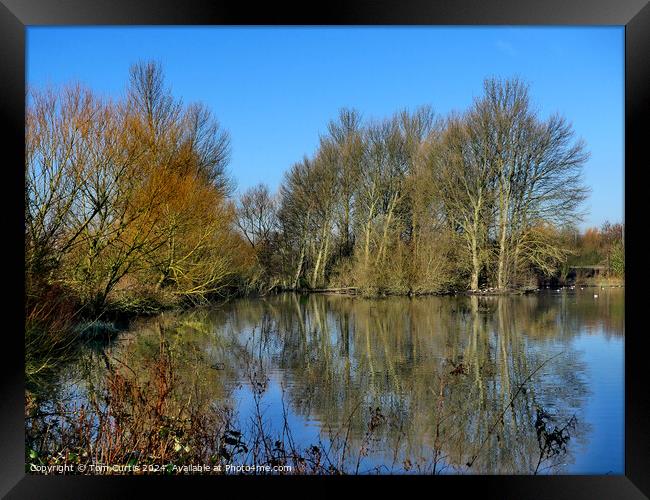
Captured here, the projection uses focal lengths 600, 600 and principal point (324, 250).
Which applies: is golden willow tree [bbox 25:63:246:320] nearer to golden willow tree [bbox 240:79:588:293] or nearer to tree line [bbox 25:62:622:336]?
tree line [bbox 25:62:622:336]

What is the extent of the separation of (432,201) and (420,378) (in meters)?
5.25

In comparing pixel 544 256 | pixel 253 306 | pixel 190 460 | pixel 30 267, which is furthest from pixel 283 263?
pixel 190 460

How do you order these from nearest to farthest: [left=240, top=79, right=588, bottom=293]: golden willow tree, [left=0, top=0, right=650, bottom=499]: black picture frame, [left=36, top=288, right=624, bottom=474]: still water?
[left=0, top=0, right=650, bottom=499]: black picture frame < [left=36, top=288, right=624, bottom=474]: still water < [left=240, top=79, right=588, bottom=293]: golden willow tree

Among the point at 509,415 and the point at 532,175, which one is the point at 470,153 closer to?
the point at 532,175

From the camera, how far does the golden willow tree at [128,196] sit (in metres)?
6.61

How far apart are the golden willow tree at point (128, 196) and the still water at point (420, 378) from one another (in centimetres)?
92

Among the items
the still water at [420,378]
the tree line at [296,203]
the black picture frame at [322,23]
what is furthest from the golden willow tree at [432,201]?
the black picture frame at [322,23]

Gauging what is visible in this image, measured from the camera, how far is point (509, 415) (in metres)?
5.05

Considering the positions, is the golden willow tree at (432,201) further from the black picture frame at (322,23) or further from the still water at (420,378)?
the black picture frame at (322,23)

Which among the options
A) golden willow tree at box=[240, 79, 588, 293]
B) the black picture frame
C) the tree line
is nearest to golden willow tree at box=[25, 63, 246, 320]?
the tree line

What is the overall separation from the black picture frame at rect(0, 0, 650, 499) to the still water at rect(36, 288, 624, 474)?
0.28m

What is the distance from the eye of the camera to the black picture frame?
2992 millimetres

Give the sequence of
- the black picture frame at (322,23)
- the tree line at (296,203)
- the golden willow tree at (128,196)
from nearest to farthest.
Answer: the black picture frame at (322,23)
the golden willow tree at (128,196)
the tree line at (296,203)
